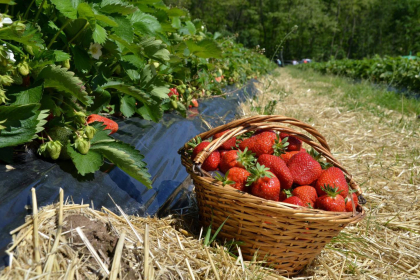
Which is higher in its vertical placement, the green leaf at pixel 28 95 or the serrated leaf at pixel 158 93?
the green leaf at pixel 28 95

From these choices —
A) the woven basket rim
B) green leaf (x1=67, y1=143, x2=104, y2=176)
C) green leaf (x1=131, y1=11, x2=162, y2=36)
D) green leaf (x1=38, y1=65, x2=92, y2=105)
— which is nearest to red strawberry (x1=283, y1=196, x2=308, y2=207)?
the woven basket rim

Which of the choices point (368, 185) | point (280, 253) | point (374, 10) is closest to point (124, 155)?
point (280, 253)

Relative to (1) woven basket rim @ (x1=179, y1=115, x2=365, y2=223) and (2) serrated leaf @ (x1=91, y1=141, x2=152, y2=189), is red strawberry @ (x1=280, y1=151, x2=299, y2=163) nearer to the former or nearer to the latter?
(1) woven basket rim @ (x1=179, y1=115, x2=365, y2=223)

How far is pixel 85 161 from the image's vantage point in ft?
4.84

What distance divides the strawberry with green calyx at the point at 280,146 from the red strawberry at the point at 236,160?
5.9 inches

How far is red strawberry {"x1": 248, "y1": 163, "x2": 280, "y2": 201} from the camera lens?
1.40 metres

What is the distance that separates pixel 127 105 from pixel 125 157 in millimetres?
713

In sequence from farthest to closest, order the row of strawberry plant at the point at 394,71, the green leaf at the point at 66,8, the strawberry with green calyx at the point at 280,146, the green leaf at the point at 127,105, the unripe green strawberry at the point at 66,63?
the row of strawberry plant at the point at 394,71
the green leaf at the point at 127,105
the strawberry with green calyx at the point at 280,146
the unripe green strawberry at the point at 66,63
the green leaf at the point at 66,8

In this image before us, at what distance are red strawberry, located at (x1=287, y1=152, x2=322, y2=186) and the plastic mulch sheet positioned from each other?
0.70 m

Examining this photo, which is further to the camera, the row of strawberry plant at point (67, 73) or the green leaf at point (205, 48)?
the green leaf at point (205, 48)

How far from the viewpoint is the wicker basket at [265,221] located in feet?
4.33

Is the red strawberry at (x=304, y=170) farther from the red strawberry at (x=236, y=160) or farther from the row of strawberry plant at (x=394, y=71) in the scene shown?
the row of strawberry plant at (x=394, y=71)

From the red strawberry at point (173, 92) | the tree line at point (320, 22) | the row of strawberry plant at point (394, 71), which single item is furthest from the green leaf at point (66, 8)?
the tree line at point (320, 22)

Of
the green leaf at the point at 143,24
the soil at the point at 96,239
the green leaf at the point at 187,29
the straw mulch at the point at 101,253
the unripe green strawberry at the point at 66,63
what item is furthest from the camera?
the green leaf at the point at 187,29
